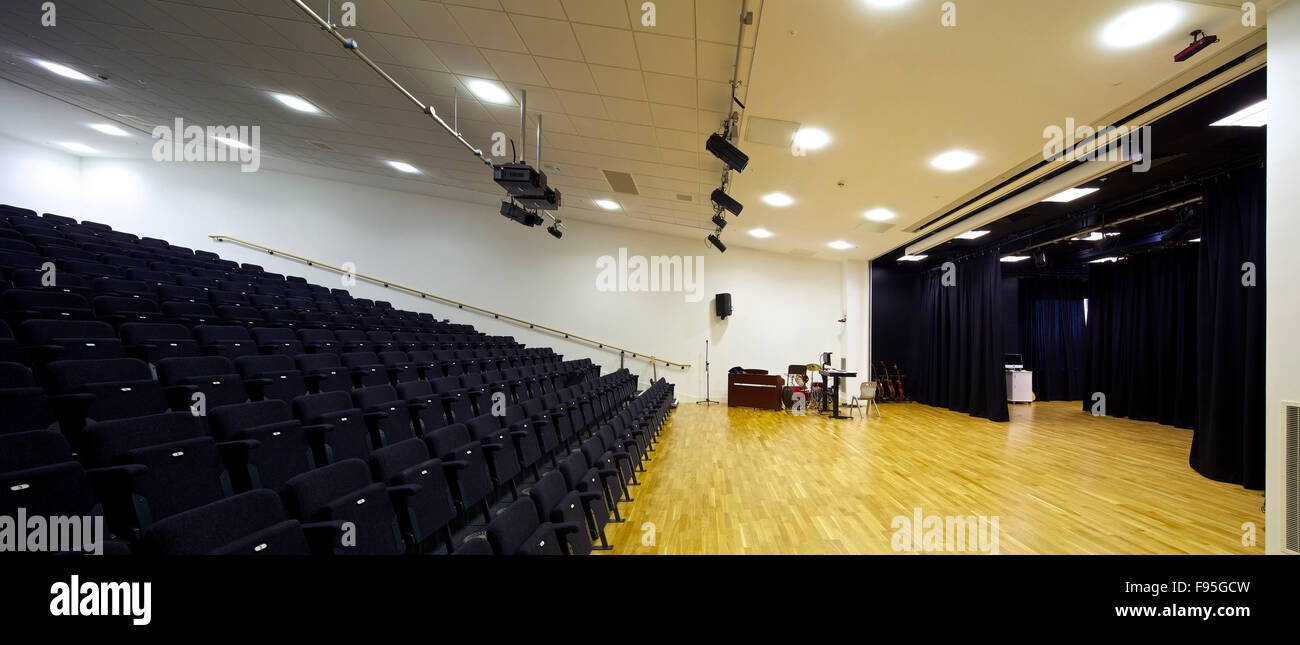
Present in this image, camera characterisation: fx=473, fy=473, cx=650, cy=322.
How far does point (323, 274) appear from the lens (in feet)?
30.0

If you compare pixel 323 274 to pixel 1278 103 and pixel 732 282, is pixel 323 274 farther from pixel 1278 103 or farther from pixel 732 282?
pixel 1278 103

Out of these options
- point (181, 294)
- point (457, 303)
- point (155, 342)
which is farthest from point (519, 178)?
point (457, 303)

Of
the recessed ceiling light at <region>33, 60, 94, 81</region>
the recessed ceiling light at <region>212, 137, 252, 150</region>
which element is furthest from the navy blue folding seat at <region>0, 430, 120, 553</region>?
the recessed ceiling light at <region>212, 137, 252, 150</region>

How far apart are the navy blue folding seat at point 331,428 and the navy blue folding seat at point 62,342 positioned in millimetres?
1360

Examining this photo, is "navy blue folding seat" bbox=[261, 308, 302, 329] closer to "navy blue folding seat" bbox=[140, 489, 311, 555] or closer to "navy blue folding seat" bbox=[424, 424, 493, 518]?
"navy blue folding seat" bbox=[424, 424, 493, 518]

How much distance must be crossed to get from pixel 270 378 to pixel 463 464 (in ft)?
6.68

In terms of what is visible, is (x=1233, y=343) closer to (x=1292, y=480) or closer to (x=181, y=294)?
(x=1292, y=480)

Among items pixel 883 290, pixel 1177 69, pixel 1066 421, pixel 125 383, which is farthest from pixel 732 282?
pixel 125 383

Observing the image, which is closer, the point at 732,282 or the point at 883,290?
the point at 732,282

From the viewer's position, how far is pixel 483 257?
31.4ft

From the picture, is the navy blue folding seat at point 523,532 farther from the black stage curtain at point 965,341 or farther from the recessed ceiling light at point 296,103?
the black stage curtain at point 965,341
